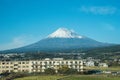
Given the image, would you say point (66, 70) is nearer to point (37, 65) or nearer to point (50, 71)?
point (50, 71)

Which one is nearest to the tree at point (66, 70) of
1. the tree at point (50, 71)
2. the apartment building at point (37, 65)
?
the tree at point (50, 71)

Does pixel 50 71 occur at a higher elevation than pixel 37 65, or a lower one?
lower

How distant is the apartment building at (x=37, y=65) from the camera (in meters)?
45.8

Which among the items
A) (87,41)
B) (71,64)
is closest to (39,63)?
(71,64)

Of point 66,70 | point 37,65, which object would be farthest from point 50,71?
point 37,65

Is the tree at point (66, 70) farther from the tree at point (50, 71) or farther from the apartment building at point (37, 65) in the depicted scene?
the apartment building at point (37, 65)

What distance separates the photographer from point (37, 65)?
46312mm

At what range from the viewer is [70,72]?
4156 centimetres

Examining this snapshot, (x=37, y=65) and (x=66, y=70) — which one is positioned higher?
(x=37, y=65)

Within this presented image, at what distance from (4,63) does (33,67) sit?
13.0ft

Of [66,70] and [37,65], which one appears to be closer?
[66,70]

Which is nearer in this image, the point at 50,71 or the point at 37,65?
the point at 50,71

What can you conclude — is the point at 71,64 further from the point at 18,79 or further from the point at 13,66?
the point at 18,79

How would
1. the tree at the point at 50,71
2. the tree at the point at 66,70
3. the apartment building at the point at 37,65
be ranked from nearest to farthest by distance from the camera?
1. the tree at the point at 50,71
2. the tree at the point at 66,70
3. the apartment building at the point at 37,65
